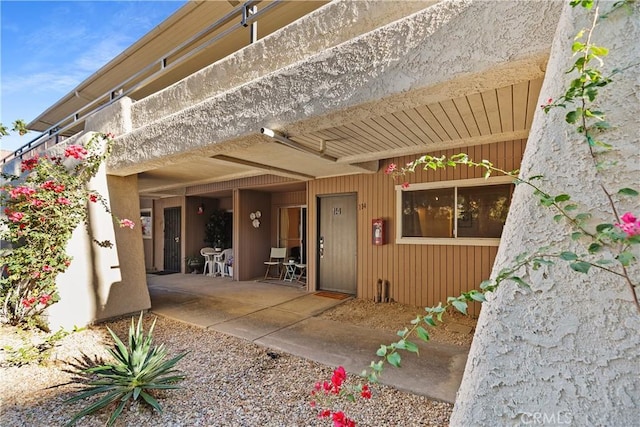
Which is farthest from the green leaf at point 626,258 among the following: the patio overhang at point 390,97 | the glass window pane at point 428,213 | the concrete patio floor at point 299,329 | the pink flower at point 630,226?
the glass window pane at point 428,213

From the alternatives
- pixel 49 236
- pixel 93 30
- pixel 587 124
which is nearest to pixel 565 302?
pixel 587 124

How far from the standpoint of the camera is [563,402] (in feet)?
3.74

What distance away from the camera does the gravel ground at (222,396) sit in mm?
2467

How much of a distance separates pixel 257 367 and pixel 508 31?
388cm

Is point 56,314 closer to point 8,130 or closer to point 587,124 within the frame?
point 8,130

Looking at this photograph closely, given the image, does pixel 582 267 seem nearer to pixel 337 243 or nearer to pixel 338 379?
pixel 338 379

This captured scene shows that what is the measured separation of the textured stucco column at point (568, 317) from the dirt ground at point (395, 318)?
3.20 meters

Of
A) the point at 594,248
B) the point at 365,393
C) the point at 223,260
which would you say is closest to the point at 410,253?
the point at 365,393

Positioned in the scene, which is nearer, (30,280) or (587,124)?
(587,124)

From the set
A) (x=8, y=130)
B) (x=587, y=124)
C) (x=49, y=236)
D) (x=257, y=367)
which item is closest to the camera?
(x=587, y=124)

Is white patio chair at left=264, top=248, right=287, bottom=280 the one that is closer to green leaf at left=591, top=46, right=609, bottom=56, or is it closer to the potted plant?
the potted plant

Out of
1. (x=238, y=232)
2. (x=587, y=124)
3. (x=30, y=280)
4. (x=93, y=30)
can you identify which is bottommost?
(x=30, y=280)

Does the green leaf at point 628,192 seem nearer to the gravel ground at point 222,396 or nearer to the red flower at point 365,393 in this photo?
the red flower at point 365,393

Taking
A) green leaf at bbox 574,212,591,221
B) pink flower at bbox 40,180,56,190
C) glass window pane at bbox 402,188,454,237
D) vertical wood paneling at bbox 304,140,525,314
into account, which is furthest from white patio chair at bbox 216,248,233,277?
green leaf at bbox 574,212,591,221
